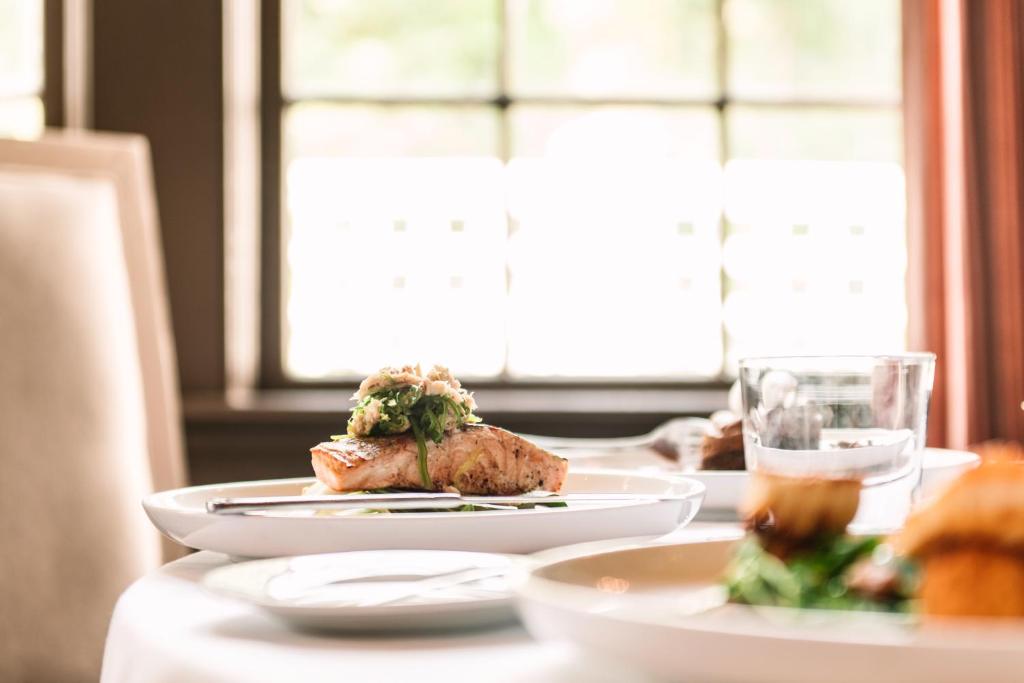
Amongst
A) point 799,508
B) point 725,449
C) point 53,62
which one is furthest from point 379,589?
point 53,62

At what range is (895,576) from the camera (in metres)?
0.36

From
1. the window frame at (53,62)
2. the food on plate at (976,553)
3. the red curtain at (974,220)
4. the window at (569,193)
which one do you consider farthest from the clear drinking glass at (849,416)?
the window frame at (53,62)

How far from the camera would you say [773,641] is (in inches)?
11.8

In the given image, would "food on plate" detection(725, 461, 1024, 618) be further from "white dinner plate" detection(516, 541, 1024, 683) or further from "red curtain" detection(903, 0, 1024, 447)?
"red curtain" detection(903, 0, 1024, 447)

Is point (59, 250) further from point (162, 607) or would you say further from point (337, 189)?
point (337, 189)

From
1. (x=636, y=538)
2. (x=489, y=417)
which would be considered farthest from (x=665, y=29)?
(x=636, y=538)

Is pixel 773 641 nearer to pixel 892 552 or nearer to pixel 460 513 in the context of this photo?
pixel 892 552

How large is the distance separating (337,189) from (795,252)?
3.54 feet

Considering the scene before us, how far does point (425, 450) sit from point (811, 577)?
0.41 m

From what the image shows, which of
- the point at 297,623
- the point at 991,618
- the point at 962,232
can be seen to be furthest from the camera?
the point at 962,232

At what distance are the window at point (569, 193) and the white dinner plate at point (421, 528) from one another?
1967mm

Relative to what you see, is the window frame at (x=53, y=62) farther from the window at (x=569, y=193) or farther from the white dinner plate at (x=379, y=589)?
the white dinner plate at (x=379, y=589)

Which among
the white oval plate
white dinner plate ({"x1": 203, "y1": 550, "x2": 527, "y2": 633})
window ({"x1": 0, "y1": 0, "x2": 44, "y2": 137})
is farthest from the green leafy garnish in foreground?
window ({"x1": 0, "y1": 0, "x2": 44, "y2": 137})

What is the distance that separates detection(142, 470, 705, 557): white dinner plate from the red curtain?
1.75 m
